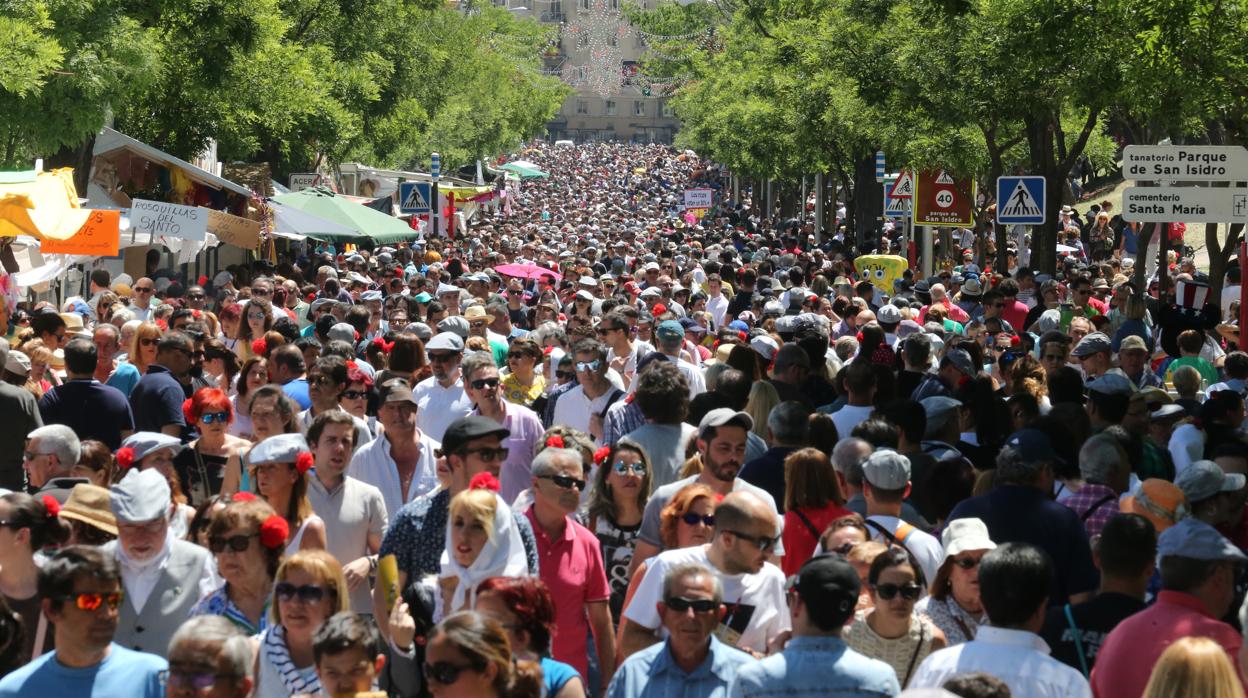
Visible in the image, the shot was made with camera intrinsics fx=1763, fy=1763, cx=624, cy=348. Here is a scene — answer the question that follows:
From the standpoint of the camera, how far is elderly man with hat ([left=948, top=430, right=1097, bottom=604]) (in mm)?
6738

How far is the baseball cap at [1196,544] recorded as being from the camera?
5.50 m

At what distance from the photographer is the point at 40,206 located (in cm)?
1580

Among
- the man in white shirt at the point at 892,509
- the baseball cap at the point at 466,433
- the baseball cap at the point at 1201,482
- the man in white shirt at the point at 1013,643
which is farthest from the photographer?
the baseball cap at the point at 1201,482

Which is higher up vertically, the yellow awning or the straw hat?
the yellow awning

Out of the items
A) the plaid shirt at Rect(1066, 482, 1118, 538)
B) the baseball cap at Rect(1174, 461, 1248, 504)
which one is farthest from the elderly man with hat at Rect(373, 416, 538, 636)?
the baseball cap at Rect(1174, 461, 1248, 504)

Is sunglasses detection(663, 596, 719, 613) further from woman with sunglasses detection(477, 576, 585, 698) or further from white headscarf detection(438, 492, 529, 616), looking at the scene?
white headscarf detection(438, 492, 529, 616)

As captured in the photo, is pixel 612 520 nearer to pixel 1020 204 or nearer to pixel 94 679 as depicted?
pixel 94 679

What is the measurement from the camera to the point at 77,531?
652 centimetres

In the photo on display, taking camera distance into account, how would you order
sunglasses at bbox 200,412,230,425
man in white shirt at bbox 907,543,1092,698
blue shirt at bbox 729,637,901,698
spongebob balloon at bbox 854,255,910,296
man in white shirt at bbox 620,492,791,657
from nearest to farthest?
blue shirt at bbox 729,637,901,698 < man in white shirt at bbox 907,543,1092,698 < man in white shirt at bbox 620,492,791,657 < sunglasses at bbox 200,412,230,425 < spongebob balloon at bbox 854,255,910,296

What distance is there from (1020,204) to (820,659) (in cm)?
1557

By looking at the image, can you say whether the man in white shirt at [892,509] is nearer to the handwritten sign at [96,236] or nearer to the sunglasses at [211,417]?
the sunglasses at [211,417]

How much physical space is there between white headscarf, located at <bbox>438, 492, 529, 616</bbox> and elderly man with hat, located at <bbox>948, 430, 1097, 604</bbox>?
78.7 inches

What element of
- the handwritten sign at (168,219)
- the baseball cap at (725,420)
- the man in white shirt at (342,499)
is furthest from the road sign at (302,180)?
the baseball cap at (725,420)

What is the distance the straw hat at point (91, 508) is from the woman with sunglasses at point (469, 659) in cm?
238
